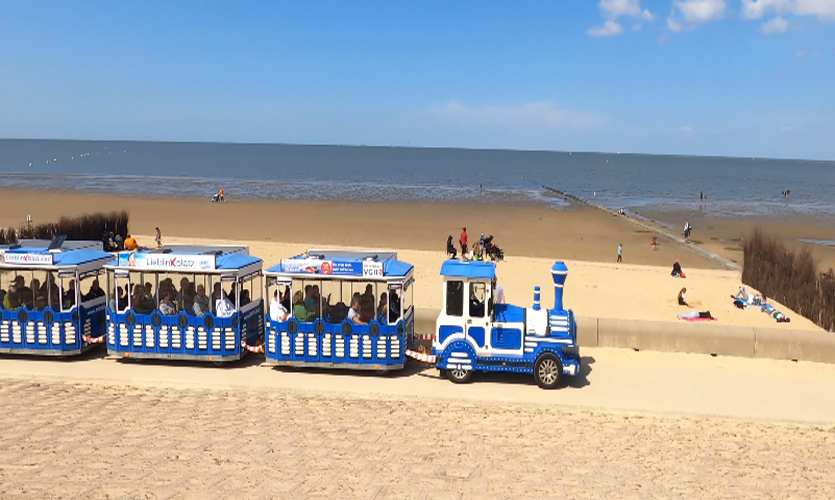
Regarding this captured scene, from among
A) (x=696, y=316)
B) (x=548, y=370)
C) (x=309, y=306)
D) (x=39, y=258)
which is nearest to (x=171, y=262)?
(x=39, y=258)

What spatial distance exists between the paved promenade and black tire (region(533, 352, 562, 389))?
1181mm

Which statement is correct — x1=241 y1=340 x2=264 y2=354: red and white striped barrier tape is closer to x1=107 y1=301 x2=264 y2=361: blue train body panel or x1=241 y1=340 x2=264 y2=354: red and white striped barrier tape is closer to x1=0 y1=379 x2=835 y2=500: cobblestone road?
x1=107 y1=301 x2=264 y2=361: blue train body panel

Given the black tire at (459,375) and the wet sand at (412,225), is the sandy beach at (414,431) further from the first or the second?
the wet sand at (412,225)

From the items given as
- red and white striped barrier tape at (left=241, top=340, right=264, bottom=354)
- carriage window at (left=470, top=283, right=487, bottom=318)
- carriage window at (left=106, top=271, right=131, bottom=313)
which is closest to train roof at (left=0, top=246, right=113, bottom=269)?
carriage window at (left=106, top=271, right=131, bottom=313)

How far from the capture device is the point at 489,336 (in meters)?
12.6

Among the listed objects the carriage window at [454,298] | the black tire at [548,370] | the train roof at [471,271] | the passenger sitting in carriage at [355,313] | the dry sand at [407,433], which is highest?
the train roof at [471,271]

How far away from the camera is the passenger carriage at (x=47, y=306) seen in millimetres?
13414

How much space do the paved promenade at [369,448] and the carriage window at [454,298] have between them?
1.77 meters

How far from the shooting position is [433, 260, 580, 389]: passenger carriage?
1250cm

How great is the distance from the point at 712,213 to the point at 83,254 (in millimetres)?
56908

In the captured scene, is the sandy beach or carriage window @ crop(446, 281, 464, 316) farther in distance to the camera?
carriage window @ crop(446, 281, 464, 316)

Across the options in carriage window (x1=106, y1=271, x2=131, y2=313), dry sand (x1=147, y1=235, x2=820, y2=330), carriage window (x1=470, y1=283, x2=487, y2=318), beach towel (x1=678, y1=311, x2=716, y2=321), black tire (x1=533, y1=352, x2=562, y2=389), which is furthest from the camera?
dry sand (x1=147, y1=235, x2=820, y2=330)

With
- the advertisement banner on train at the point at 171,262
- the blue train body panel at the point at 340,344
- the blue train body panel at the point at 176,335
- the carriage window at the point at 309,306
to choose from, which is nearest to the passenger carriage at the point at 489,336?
the blue train body panel at the point at 340,344

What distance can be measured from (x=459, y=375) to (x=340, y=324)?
243 cm
